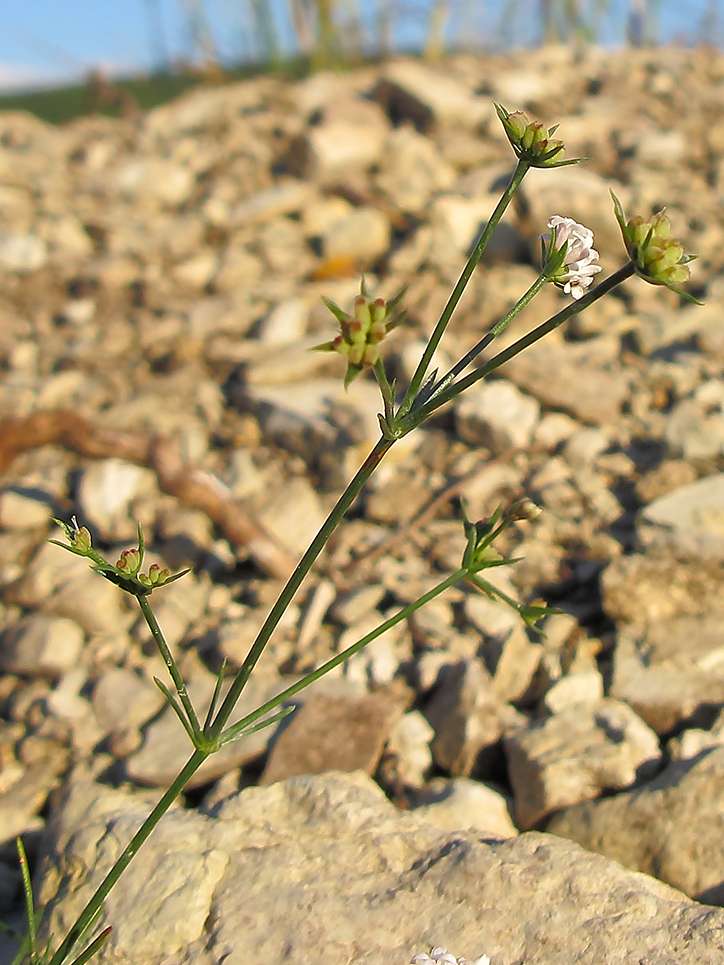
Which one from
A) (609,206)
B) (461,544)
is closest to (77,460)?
(461,544)

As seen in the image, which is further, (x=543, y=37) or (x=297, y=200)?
(x=543, y=37)

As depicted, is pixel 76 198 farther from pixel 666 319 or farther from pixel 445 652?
pixel 445 652

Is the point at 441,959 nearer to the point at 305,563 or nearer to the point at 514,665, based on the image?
the point at 305,563

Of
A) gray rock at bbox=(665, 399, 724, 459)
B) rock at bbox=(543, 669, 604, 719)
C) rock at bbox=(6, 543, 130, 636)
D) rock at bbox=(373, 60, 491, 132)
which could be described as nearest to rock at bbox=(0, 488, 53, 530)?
rock at bbox=(6, 543, 130, 636)

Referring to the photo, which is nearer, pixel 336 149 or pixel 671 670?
pixel 671 670

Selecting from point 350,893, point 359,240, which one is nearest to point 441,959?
point 350,893

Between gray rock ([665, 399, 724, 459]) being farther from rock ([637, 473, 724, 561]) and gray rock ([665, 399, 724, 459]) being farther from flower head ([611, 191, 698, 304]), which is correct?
flower head ([611, 191, 698, 304])
